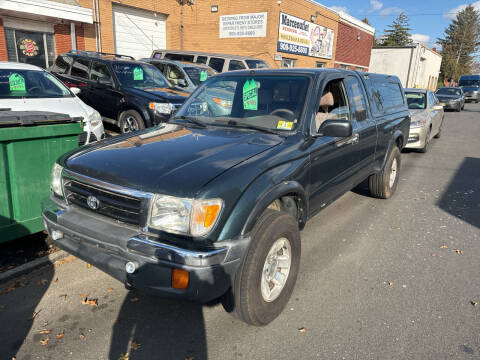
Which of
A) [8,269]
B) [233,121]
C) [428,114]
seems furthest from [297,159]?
[428,114]

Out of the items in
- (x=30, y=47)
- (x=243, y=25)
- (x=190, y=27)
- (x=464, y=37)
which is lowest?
(x=30, y=47)

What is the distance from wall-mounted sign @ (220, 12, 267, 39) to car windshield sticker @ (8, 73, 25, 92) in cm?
1665

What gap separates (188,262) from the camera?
221cm

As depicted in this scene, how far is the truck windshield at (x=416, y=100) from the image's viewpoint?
1030cm

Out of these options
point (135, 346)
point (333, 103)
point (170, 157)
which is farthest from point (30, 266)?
point (333, 103)

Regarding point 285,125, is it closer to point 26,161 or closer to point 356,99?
point 356,99

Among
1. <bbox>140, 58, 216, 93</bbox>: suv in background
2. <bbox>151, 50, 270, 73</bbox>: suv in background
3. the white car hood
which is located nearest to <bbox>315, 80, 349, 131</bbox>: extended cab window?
the white car hood

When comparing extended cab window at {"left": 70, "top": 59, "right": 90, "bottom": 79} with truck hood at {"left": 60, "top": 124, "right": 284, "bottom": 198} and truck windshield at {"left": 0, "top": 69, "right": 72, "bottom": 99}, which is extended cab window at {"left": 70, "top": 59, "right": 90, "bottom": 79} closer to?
truck windshield at {"left": 0, "top": 69, "right": 72, "bottom": 99}

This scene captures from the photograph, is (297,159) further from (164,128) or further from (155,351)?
(155,351)

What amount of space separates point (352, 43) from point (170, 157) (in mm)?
31530

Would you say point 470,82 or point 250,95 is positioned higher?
point 470,82

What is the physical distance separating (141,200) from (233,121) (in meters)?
1.54

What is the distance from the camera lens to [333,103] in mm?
4062

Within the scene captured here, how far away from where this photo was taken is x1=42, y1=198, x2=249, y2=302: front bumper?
224cm
